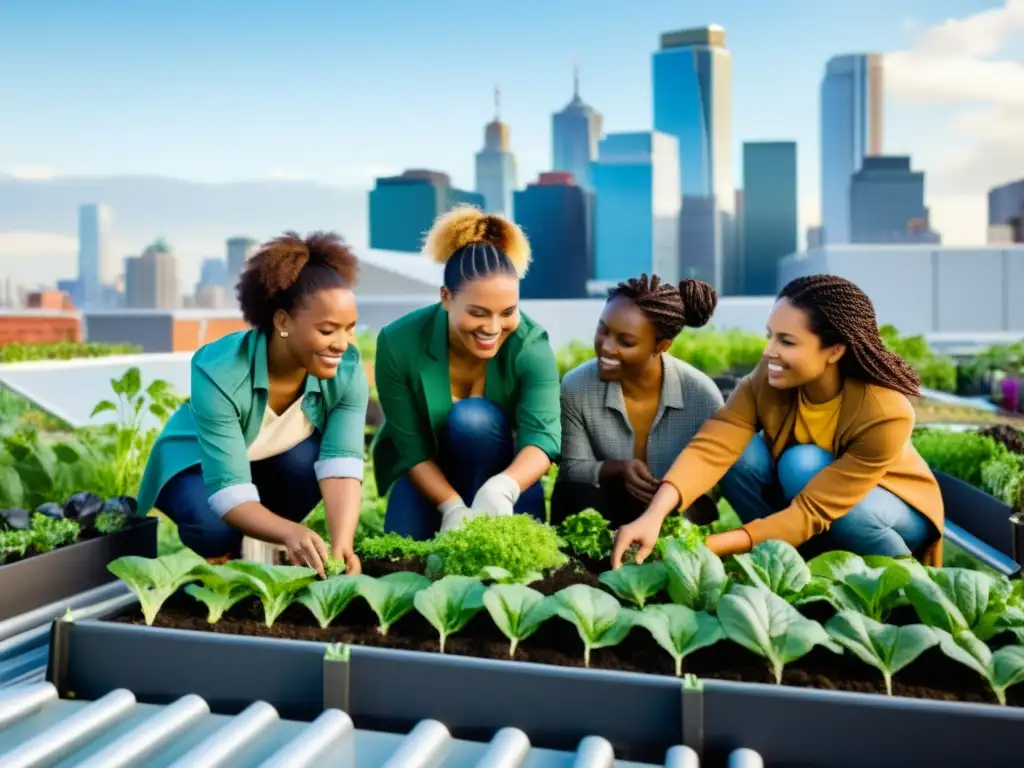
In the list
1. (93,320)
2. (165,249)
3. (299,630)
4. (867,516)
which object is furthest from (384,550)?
(165,249)

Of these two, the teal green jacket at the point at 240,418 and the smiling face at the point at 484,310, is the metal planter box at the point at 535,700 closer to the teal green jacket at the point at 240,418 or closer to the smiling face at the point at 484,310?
the teal green jacket at the point at 240,418

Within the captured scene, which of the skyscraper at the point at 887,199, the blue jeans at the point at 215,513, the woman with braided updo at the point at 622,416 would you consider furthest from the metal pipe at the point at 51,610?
the skyscraper at the point at 887,199

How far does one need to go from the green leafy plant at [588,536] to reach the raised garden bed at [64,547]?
1279mm

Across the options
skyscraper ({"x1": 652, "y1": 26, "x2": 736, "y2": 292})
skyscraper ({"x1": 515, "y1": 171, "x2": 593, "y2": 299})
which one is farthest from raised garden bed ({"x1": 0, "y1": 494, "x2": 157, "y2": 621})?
skyscraper ({"x1": 652, "y1": 26, "x2": 736, "y2": 292})

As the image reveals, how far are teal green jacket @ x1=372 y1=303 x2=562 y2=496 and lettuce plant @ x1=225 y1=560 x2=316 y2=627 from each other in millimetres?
849

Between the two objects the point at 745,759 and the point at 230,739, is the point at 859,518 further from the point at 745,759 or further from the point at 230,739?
the point at 230,739

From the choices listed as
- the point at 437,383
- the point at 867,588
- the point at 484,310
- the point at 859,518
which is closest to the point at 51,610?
the point at 437,383

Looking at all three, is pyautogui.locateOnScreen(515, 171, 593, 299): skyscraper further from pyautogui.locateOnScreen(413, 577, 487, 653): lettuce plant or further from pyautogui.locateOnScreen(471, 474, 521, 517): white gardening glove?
pyautogui.locateOnScreen(413, 577, 487, 653): lettuce plant

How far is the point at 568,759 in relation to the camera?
5.65ft

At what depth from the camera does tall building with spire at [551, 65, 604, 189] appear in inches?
4336

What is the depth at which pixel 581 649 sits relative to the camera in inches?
78.2

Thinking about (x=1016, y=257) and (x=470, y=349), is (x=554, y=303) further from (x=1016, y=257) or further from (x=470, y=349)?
(x=1016, y=257)

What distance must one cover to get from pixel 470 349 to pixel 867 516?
3.76 ft

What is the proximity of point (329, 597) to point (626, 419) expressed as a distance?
118 centimetres
